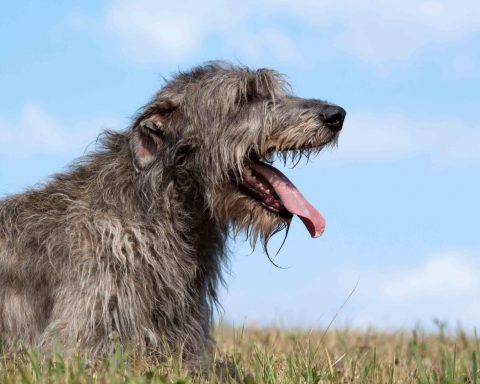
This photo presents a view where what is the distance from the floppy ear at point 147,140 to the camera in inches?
311

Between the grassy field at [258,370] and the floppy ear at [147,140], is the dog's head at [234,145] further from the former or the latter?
the grassy field at [258,370]

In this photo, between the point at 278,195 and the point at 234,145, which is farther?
the point at 278,195

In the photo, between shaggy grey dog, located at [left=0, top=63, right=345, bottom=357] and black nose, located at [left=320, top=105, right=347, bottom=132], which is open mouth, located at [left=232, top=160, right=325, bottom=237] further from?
black nose, located at [left=320, top=105, right=347, bottom=132]

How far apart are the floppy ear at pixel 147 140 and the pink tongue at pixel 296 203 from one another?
0.79m

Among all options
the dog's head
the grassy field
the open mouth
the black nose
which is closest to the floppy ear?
the dog's head

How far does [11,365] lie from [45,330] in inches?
31.3

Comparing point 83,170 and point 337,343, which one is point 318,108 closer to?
point 83,170

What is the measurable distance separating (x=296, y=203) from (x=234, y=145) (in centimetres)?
70

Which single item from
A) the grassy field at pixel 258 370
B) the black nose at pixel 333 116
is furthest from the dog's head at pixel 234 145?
the grassy field at pixel 258 370

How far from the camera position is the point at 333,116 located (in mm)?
7980

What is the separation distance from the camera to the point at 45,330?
804cm

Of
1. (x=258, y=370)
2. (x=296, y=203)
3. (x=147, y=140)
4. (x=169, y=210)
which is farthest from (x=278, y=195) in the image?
(x=258, y=370)

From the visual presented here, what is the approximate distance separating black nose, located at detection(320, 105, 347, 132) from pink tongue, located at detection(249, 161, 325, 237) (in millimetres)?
572

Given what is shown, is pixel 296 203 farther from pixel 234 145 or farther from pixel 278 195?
pixel 234 145
